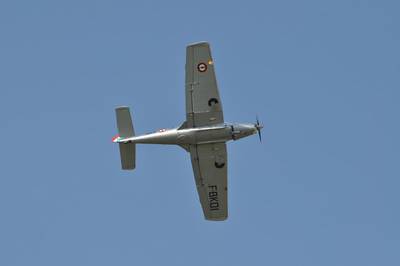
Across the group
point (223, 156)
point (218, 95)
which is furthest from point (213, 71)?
point (223, 156)

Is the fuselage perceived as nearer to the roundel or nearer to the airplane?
the airplane

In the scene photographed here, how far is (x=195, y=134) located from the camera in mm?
47250

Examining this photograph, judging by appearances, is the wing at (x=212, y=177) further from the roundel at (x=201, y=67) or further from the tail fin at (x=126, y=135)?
the roundel at (x=201, y=67)

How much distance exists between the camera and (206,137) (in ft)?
156

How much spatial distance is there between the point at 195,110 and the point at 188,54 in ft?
8.43

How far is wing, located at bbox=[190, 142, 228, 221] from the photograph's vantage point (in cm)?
4850

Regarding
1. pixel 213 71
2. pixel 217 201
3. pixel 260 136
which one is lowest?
pixel 217 201

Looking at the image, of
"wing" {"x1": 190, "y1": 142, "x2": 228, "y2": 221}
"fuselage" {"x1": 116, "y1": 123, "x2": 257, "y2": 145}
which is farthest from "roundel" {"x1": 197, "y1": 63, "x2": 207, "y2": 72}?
"wing" {"x1": 190, "y1": 142, "x2": 228, "y2": 221}

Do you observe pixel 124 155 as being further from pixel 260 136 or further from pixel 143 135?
pixel 260 136

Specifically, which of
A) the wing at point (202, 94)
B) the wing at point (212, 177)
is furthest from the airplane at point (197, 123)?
the wing at point (212, 177)

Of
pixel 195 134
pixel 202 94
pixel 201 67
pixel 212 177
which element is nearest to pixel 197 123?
pixel 195 134

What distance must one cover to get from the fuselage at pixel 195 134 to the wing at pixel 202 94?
309 mm

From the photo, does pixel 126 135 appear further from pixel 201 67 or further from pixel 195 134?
pixel 201 67

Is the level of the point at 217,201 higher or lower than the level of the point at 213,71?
lower
